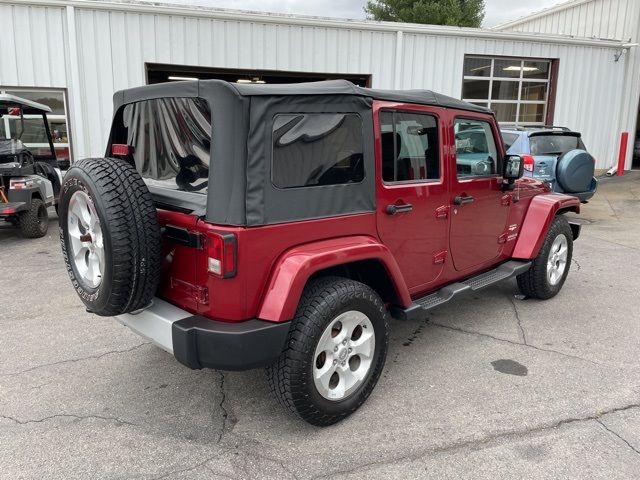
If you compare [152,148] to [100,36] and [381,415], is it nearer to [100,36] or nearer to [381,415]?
[381,415]

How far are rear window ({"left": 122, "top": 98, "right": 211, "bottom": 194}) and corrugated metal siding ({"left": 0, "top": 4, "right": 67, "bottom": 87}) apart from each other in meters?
8.07

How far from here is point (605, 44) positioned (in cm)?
1409

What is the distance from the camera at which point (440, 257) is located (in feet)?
12.3

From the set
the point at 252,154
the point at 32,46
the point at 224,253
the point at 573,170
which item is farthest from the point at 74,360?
the point at 32,46

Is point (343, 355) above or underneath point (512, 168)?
underneath

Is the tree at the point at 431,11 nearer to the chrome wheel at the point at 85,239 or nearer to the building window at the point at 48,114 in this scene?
the building window at the point at 48,114

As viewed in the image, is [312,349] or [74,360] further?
[74,360]

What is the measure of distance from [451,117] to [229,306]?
226cm

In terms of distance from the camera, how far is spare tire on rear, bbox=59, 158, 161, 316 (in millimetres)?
2523

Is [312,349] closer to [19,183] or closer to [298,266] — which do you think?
[298,266]

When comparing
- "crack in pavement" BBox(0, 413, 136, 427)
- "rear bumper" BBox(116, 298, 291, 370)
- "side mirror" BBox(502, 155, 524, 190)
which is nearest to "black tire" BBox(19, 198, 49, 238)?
"crack in pavement" BBox(0, 413, 136, 427)

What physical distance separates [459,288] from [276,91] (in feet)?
7.09

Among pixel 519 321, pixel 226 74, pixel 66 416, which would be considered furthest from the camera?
pixel 226 74

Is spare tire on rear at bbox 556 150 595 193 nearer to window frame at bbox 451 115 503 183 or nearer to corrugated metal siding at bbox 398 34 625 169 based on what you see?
window frame at bbox 451 115 503 183
